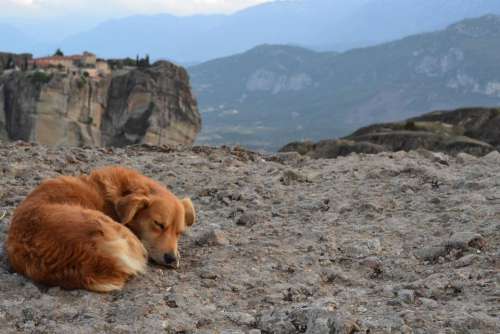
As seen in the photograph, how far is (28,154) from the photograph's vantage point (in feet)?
41.2

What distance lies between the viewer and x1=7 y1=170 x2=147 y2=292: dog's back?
19.0ft

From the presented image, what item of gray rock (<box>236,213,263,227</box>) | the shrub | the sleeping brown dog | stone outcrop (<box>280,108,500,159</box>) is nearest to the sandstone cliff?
the shrub

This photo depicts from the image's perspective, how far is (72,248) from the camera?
5.77 m

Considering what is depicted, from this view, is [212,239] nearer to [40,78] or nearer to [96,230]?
[96,230]

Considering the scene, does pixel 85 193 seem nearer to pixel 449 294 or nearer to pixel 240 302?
pixel 240 302

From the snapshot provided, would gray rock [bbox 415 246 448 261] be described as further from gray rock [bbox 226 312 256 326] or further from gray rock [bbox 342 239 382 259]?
gray rock [bbox 226 312 256 326]

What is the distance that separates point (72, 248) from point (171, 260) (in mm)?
1365

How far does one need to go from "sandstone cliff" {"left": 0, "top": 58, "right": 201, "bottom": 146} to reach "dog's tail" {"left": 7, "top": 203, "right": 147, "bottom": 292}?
6650 cm

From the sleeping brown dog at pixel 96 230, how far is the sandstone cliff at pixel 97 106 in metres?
65.4

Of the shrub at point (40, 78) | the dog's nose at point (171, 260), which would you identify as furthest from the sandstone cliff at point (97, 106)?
the dog's nose at point (171, 260)

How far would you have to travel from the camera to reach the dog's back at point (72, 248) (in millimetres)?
5789

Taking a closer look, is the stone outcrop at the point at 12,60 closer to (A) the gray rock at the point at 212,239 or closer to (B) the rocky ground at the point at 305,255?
(B) the rocky ground at the point at 305,255

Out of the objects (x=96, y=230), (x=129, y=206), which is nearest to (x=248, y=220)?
(x=129, y=206)

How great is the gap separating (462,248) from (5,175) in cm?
755
